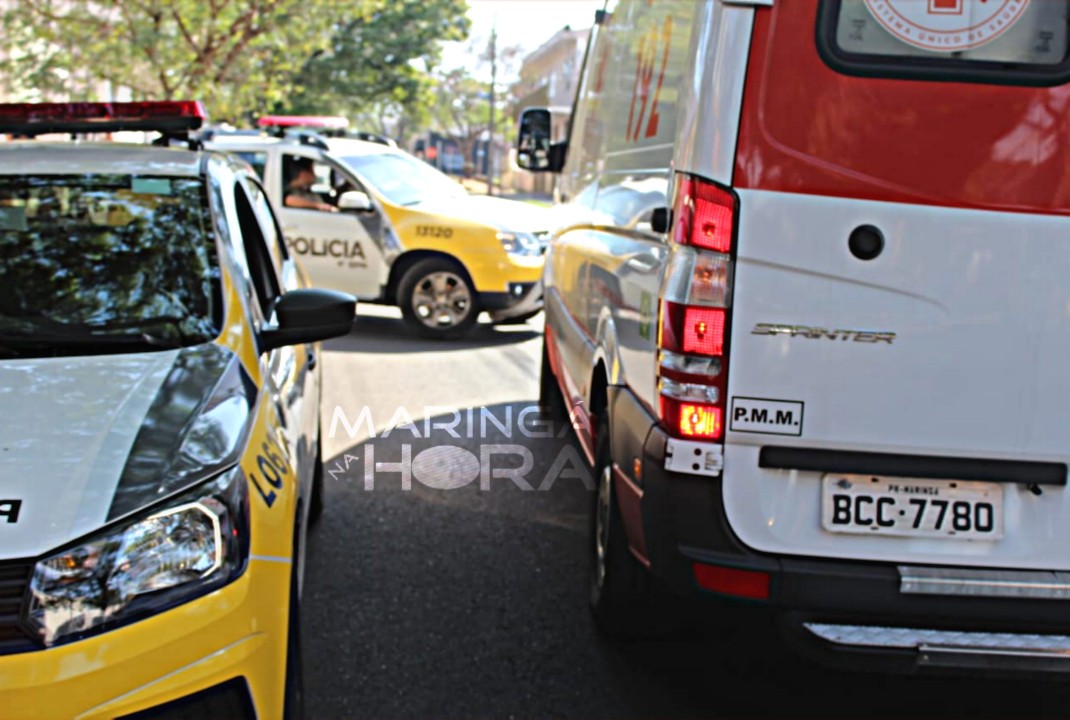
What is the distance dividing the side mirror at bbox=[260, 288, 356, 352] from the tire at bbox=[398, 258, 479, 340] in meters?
6.85

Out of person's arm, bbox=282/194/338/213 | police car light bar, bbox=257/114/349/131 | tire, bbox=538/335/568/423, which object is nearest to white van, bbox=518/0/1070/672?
tire, bbox=538/335/568/423

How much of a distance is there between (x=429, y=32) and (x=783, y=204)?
3253cm

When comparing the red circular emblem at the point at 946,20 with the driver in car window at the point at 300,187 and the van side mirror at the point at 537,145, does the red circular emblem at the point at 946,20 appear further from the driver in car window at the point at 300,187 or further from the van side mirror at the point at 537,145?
the driver in car window at the point at 300,187

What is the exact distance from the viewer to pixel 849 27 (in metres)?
2.90

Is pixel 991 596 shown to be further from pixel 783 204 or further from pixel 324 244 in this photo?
pixel 324 244

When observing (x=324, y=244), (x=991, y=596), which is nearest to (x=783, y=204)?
(x=991, y=596)

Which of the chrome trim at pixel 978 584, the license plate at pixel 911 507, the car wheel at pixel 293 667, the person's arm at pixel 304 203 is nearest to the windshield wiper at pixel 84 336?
the car wheel at pixel 293 667

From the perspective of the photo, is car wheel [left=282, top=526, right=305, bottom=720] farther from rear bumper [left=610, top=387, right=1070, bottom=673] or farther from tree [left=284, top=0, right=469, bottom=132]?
tree [left=284, top=0, right=469, bottom=132]

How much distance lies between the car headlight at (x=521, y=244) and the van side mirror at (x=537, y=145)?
344 centimetres

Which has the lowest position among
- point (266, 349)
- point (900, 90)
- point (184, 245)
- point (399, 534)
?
point (399, 534)

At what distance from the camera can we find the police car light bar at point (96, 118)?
13.6ft

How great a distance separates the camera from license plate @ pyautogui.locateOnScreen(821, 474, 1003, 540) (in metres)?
2.99

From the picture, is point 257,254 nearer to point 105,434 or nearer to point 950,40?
point 105,434

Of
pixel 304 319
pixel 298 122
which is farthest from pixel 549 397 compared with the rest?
pixel 298 122
